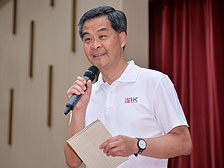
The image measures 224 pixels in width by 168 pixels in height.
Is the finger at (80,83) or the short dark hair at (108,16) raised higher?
the short dark hair at (108,16)

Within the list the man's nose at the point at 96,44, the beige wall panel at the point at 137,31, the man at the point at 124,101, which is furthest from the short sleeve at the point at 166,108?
the beige wall panel at the point at 137,31

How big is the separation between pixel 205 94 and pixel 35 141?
6.15 ft

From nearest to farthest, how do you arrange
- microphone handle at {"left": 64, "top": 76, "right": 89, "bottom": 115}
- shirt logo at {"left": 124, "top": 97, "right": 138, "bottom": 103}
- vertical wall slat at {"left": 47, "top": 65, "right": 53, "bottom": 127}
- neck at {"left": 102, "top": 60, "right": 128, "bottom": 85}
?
1. microphone handle at {"left": 64, "top": 76, "right": 89, "bottom": 115}
2. shirt logo at {"left": 124, "top": 97, "right": 138, "bottom": 103}
3. neck at {"left": 102, "top": 60, "right": 128, "bottom": 85}
4. vertical wall slat at {"left": 47, "top": 65, "right": 53, "bottom": 127}

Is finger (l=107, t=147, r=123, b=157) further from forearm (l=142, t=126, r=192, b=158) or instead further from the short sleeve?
the short sleeve

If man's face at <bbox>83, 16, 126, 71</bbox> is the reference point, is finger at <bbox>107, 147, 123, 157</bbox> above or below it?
below

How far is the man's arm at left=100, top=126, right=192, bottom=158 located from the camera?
1170mm

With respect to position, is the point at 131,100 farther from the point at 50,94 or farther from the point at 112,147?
the point at 50,94

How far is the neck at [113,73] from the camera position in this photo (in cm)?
165

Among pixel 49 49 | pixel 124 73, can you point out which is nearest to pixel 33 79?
pixel 49 49

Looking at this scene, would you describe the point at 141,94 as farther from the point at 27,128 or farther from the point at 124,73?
the point at 27,128

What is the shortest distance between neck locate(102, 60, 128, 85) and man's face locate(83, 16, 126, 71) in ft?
0.13

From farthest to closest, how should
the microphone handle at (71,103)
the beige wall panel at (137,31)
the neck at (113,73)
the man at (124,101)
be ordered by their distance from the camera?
the beige wall panel at (137,31)
the neck at (113,73)
the man at (124,101)
the microphone handle at (71,103)

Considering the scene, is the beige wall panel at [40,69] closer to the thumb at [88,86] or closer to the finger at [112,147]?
the thumb at [88,86]

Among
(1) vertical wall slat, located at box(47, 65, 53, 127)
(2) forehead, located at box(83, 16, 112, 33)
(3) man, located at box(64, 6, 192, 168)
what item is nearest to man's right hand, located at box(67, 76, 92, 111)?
(3) man, located at box(64, 6, 192, 168)
